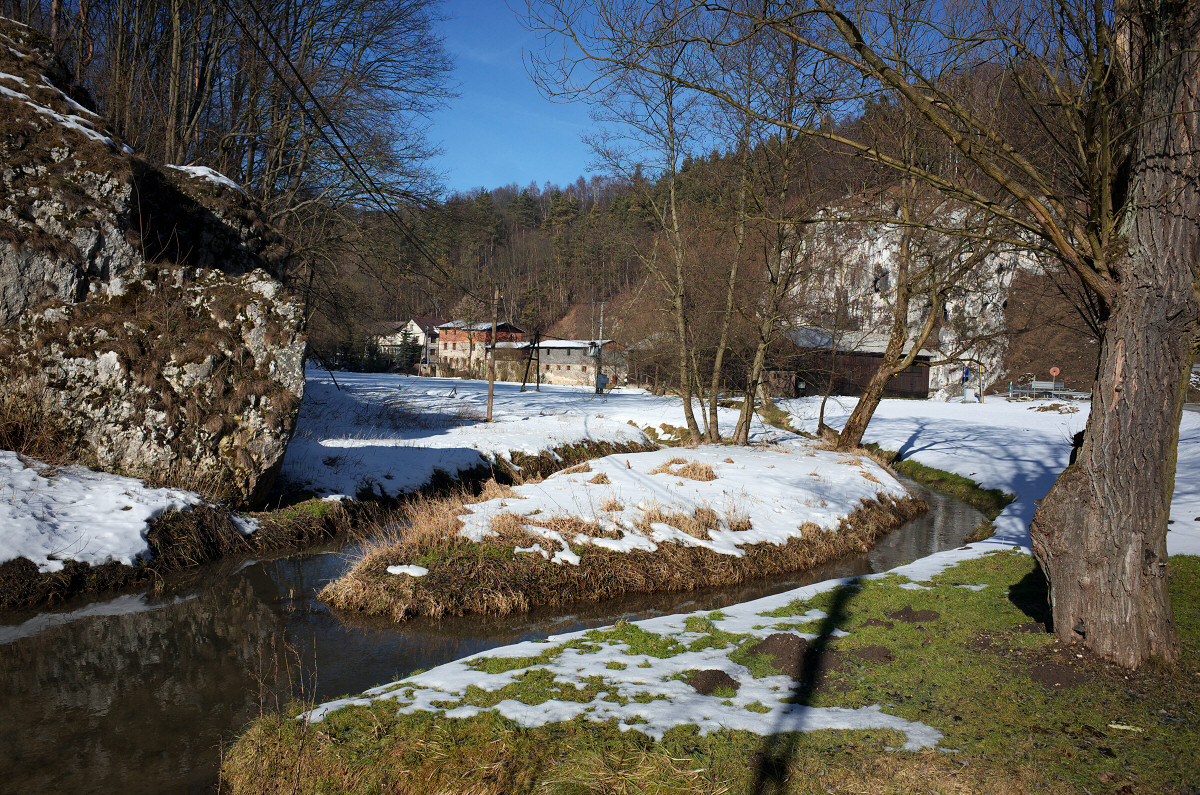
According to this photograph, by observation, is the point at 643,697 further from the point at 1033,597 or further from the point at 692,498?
the point at 692,498

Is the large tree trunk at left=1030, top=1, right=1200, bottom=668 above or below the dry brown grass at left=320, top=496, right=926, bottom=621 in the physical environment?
above

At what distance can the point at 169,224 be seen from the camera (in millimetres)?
12516

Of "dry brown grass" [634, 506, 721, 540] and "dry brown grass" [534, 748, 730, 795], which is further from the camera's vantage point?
"dry brown grass" [634, 506, 721, 540]

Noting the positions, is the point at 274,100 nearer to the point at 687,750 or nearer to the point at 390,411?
the point at 390,411

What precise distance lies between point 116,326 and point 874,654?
11.3 metres

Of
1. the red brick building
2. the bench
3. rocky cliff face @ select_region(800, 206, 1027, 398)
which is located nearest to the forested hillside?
rocky cliff face @ select_region(800, 206, 1027, 398)

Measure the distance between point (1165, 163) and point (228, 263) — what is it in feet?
45.6

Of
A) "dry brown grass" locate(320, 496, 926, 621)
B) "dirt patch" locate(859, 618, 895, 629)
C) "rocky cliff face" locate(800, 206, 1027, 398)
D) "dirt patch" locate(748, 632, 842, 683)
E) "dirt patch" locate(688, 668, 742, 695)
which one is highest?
"rocky cliff face" locate(800, 206, 1027, 398)

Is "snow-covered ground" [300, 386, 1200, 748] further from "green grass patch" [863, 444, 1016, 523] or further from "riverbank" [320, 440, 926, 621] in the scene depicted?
"green grass patch" [863, 444, 1016, 523]

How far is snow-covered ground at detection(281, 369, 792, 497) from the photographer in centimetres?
1374

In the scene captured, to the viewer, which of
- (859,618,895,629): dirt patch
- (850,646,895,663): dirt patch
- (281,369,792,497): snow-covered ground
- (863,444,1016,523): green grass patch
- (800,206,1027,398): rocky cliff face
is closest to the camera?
(850,646,895,663): dirt patch

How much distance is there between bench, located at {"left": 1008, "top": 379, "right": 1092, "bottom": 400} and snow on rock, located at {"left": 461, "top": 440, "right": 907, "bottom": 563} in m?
27.0

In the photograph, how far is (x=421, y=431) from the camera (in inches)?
756

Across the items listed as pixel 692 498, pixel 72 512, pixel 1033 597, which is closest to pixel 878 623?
pixel 1033 597
